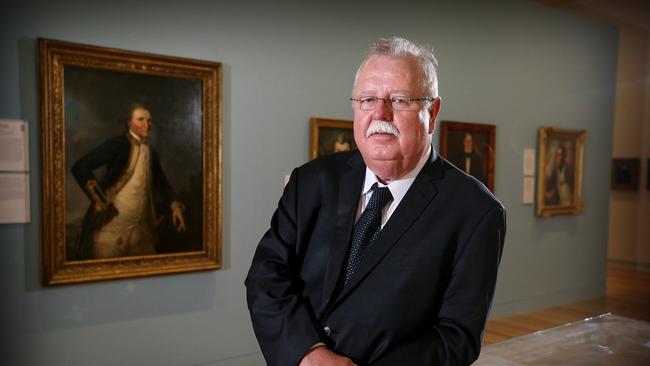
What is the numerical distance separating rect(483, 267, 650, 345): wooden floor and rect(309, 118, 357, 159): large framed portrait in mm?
2952

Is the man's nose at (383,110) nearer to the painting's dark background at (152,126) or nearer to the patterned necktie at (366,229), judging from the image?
the patterned necktie at (366,229)

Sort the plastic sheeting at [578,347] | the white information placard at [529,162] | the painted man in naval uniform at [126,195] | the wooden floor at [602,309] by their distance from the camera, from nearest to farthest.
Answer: the plastic sheeting at [578,347] → the painted man in naval uniform at [126,195] → the wooden floor at [602,309] → the white information placard at [529,162]

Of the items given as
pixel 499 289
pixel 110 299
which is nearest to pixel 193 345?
pixel 110 299

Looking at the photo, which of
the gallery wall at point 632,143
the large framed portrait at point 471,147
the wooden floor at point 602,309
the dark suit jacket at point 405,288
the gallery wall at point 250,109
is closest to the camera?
the dark suit jacket at point 405,288

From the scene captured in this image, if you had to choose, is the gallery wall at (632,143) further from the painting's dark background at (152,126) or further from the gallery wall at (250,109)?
the painting's dark background at (152,126)

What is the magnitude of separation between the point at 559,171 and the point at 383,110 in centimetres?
653

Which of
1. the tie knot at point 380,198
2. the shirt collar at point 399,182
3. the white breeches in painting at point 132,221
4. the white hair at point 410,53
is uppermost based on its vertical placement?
the white hair at point 410,53

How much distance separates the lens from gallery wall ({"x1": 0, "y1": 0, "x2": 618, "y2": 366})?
3955 mm

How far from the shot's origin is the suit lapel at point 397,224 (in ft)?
6.39

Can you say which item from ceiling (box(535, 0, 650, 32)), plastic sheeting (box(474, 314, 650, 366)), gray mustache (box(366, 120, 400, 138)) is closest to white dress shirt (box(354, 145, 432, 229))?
gray mustache (box(366, 120, 400, 138))

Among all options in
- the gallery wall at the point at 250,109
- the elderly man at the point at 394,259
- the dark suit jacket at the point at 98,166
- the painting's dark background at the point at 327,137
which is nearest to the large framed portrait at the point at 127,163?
the dark suit jacket at the point at 98,166

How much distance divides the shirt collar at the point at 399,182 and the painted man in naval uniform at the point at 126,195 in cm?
282

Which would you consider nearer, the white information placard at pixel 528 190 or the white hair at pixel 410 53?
the white hair at pixel 410 53

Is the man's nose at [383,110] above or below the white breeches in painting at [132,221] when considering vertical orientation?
above
